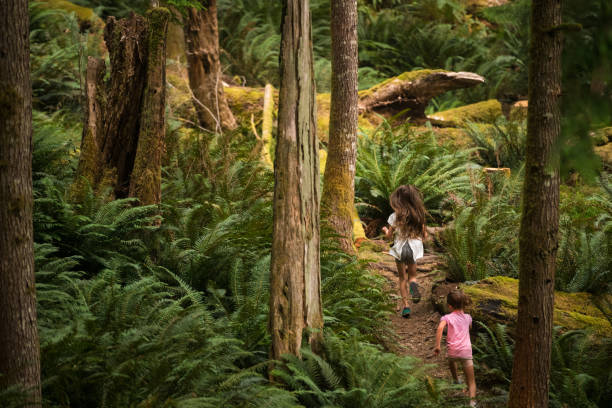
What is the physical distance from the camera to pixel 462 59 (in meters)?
15.2

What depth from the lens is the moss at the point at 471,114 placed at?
1202 centimetres

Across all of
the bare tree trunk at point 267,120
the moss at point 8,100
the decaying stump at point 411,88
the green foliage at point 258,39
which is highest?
the green foliage at point 258,39

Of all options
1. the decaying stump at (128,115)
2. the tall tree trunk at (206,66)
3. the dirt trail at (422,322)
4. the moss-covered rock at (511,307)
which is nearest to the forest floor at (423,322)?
the dirt trail at (422,322)

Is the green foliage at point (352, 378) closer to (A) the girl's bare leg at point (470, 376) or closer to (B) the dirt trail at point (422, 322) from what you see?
(B) the dirt trail at point (422, 322)

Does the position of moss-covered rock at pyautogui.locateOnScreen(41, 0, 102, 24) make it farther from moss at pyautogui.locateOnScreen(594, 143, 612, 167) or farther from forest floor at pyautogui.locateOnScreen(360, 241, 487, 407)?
moss at pyautogui.locateOnScreen(594, 143, 612, 167)

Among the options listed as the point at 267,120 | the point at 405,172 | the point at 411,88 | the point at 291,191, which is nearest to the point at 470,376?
the point at 291,191

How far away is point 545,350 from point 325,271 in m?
2.52

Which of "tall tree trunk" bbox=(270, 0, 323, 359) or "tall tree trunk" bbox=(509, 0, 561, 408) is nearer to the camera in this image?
"tall tree trunk" bbox=(509, 0, 561, 408)

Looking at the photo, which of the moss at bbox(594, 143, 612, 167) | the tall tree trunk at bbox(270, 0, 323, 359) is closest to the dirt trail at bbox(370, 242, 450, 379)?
the tall tree trunk at bbox(270, 0, 323, 359)

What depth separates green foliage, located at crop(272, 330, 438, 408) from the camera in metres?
3.34

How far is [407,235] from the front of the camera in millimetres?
5750

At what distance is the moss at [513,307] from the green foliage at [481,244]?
1.66 feet

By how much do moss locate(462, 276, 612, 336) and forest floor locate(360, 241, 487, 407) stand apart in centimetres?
52

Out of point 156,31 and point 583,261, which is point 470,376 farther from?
point 156,31
